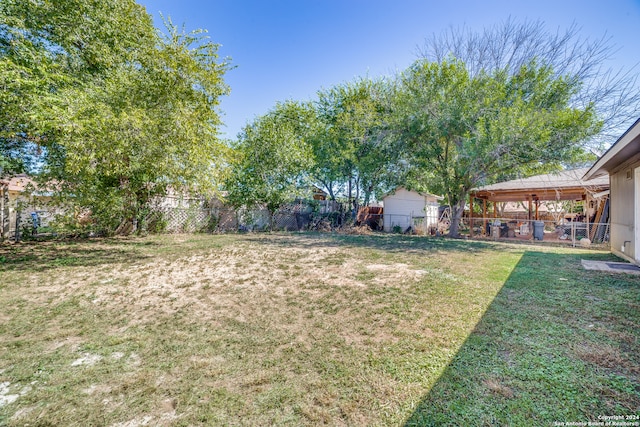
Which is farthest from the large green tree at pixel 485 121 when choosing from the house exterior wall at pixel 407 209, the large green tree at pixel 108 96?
the large green tree at pixel 108 96

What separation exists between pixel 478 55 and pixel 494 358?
533 inches

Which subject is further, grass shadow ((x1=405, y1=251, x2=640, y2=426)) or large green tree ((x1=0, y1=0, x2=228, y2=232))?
large green tree ((x1=0, y1=0, x2=228, y2=232))

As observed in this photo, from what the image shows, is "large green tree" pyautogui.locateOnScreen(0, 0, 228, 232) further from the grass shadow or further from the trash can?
the trash can

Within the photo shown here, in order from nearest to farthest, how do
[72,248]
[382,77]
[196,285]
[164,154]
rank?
[196,285]
[164,154]
[72,248]
[382,77]

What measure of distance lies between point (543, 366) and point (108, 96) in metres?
8.35

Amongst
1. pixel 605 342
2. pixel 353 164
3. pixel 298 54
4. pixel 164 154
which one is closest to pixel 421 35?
pixel 298 54

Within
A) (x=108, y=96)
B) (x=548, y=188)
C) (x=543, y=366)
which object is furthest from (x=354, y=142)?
(x=543, y=366)

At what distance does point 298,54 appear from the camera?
11.8 meters

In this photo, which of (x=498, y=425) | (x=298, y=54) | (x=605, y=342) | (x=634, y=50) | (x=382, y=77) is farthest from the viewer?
(x=382, y=77)

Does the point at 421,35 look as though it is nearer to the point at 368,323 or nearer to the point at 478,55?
the point at 478,55

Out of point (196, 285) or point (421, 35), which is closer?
point (196, 285)

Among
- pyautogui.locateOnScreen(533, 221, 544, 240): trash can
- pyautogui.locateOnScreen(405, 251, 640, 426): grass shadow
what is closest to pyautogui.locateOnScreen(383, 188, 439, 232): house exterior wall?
pyautogui.locateOnScreen(533, 221, 544, 240): trash can

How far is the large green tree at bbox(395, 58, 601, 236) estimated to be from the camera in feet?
28.5

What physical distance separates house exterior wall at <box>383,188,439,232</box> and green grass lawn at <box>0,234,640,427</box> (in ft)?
38.6
